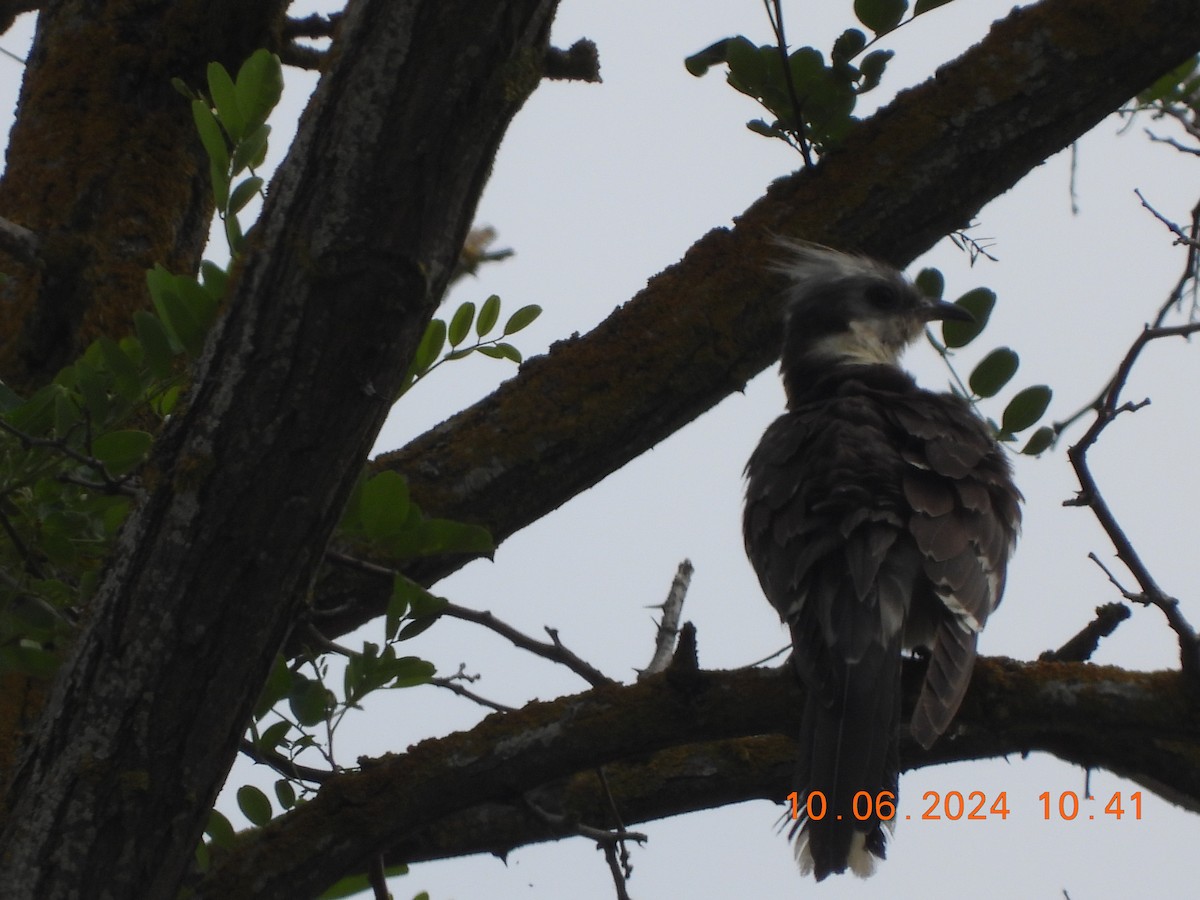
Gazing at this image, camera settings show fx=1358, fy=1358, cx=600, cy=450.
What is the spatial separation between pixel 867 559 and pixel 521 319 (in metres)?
1.08

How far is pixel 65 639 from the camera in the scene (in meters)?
2.67

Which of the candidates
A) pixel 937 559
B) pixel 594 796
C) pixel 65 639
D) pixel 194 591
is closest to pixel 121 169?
pixel 65 639

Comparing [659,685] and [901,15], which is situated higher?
[901,15]

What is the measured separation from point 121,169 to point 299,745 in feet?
5.69

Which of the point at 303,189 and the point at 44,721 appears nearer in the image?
the point at 303,189

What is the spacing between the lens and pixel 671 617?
3.76 m

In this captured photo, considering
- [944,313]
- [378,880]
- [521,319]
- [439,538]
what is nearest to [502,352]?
[521,319]

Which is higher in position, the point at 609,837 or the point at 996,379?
the point at 996,379

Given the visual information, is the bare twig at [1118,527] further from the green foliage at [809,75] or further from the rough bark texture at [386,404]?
the green foliage at [809,75]

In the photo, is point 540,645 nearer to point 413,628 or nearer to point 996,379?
point 413,628

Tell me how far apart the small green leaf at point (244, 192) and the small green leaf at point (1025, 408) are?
6.43 ft

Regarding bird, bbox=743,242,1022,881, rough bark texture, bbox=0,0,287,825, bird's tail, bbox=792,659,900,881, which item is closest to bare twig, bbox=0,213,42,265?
rough bark texture, bbox=0,0,287,825

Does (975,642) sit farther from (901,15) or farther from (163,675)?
(163,675)

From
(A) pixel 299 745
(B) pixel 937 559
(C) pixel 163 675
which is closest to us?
(C) pixel 163 675
